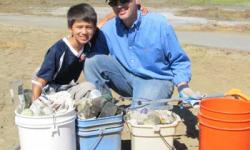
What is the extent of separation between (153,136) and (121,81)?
1.05 m

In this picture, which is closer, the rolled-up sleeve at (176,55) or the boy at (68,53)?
the boy at (68,53)

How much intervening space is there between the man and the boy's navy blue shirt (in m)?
0.09

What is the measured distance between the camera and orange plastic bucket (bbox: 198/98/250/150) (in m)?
3.60

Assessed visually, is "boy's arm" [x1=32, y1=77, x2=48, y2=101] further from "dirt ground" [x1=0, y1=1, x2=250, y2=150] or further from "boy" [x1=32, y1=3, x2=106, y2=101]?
"dirt ground" [x1=0, y1=1, x2=250, y2=150]

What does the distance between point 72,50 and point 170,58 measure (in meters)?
0.88

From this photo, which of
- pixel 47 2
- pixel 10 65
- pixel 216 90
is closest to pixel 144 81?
pixel 216 90

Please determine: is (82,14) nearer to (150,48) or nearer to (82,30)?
(82,30)

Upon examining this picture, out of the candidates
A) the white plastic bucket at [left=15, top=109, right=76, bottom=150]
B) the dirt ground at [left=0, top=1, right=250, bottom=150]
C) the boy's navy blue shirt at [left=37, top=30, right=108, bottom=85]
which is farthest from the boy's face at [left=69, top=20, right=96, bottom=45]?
the dirt ground at [left=0, top=1, right=250, bottom=150]

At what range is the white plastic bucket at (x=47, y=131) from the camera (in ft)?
11.6

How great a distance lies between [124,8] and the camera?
14.4ft

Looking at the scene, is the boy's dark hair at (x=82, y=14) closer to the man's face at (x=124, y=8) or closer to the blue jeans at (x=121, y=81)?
the man's face at (x=124, y=8)

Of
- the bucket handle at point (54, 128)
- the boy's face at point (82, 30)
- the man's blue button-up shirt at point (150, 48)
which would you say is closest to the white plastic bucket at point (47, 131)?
the bucket handle at point (54, 128)

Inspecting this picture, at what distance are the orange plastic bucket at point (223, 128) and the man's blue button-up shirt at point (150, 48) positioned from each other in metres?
0.73

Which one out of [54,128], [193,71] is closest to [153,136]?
[54,128]
